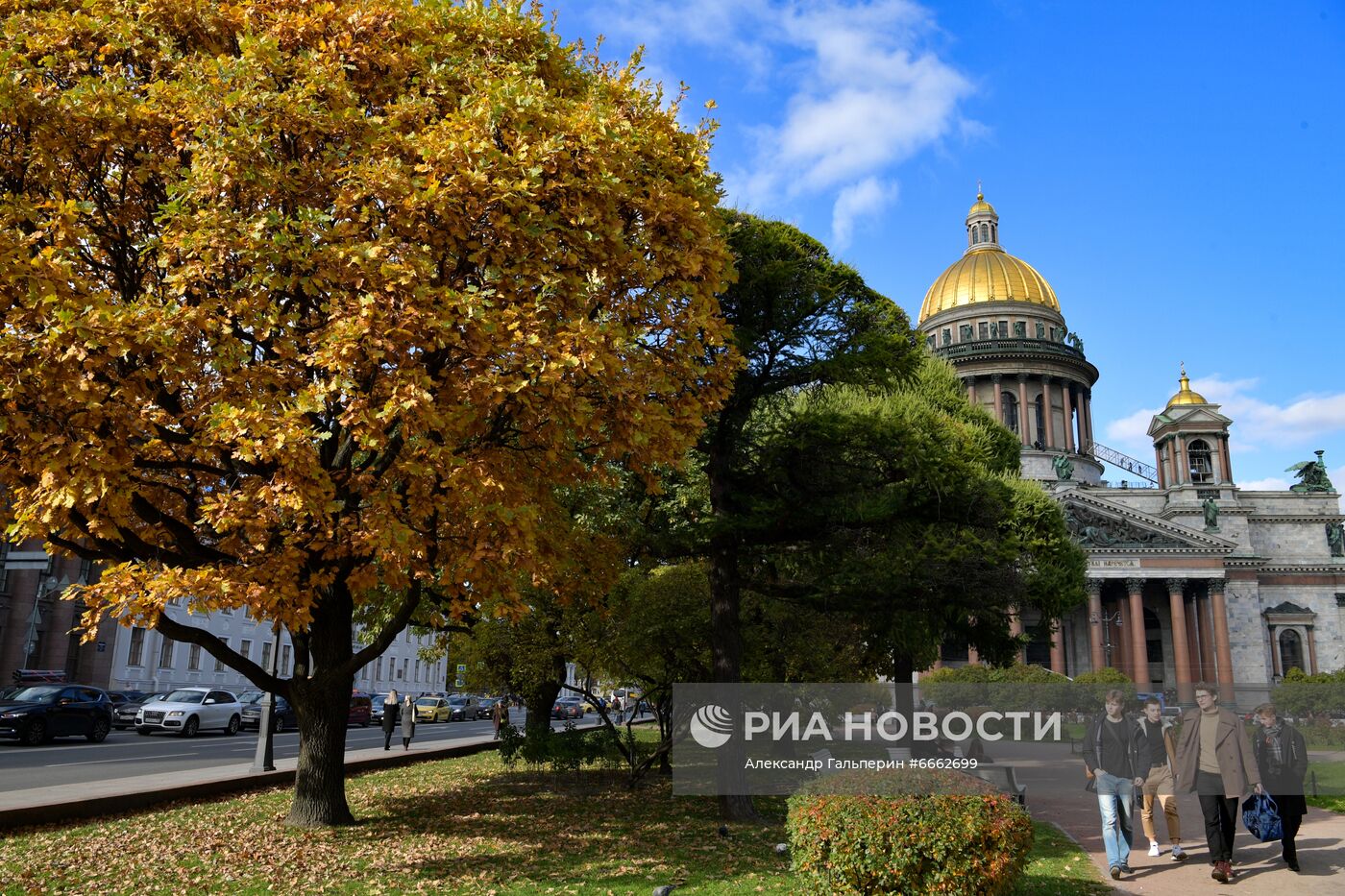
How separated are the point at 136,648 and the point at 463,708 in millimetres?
16492

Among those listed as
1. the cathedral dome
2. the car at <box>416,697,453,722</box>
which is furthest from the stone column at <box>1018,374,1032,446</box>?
the car at <box>416,697,453,722</box>

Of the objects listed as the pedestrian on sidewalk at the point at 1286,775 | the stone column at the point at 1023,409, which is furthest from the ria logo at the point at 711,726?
the stone column at the point at 1023,409

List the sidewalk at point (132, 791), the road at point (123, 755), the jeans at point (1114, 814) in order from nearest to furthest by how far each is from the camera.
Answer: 1. the jeans at point (1114, 814)
2. the sidewalk at point (132, 791)
3. the road at point (123, 755)

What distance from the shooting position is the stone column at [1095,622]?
218 feet

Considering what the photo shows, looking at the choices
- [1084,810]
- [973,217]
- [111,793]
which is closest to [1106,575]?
[973,217]

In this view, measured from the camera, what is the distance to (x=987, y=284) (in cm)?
8850

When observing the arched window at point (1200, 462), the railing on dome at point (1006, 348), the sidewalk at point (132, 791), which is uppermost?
the railing on dome at point (1006, 348)

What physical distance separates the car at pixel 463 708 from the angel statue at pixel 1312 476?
67.1m

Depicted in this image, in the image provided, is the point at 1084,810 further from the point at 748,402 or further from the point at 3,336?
the point at 3,336

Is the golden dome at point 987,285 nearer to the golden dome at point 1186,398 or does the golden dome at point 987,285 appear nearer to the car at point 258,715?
the golden dome at point 1186,398

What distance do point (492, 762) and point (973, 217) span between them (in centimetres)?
8930

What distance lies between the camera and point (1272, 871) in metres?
10.9

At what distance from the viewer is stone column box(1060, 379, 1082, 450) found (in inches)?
3359

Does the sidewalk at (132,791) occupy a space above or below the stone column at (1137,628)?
below
